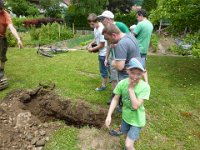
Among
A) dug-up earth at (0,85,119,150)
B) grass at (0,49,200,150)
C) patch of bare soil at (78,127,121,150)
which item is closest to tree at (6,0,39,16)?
grass at (0,49,200,150)

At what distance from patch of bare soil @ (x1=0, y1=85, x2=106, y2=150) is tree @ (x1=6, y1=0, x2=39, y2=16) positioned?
26.5 meters

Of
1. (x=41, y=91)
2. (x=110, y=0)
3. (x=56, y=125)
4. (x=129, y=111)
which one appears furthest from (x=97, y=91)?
(x=110, y=0)

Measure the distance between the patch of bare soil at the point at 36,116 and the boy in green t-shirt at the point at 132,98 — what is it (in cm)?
165

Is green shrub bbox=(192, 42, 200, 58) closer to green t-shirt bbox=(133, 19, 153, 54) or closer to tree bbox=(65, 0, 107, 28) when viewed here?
green t-shirt bbox=(133, 19, 153, 54)

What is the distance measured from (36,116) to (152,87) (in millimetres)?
3343

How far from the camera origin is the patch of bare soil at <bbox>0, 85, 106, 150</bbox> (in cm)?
462

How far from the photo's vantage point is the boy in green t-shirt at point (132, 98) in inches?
129

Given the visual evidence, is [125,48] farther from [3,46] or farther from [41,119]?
[3,46]

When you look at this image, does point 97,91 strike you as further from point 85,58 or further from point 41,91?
point 85,58

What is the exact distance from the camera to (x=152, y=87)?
7492 millimetres

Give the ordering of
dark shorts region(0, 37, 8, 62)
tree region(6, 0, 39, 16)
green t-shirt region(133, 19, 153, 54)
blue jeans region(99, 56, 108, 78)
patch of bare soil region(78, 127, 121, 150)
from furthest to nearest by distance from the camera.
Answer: tree region(6, 0, 39, 16) < dark shorts region(0, 37, 8, 62) < green t-shirt region(133, 19, 153, 54) < blue jeans region(99, 56, 108, 78) < patch of bare soil region(78, 127, 121, 150)

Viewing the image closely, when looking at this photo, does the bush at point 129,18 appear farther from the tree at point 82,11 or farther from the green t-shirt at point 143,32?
the green t-shirt at point 143,32

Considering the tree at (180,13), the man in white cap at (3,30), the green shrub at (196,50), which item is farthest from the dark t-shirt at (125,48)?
the tree at (180,13)

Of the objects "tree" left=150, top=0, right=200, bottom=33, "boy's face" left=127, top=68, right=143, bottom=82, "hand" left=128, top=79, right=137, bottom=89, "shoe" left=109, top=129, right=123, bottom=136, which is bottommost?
"shoe" left=109, top=129, right=123, bottom=136
